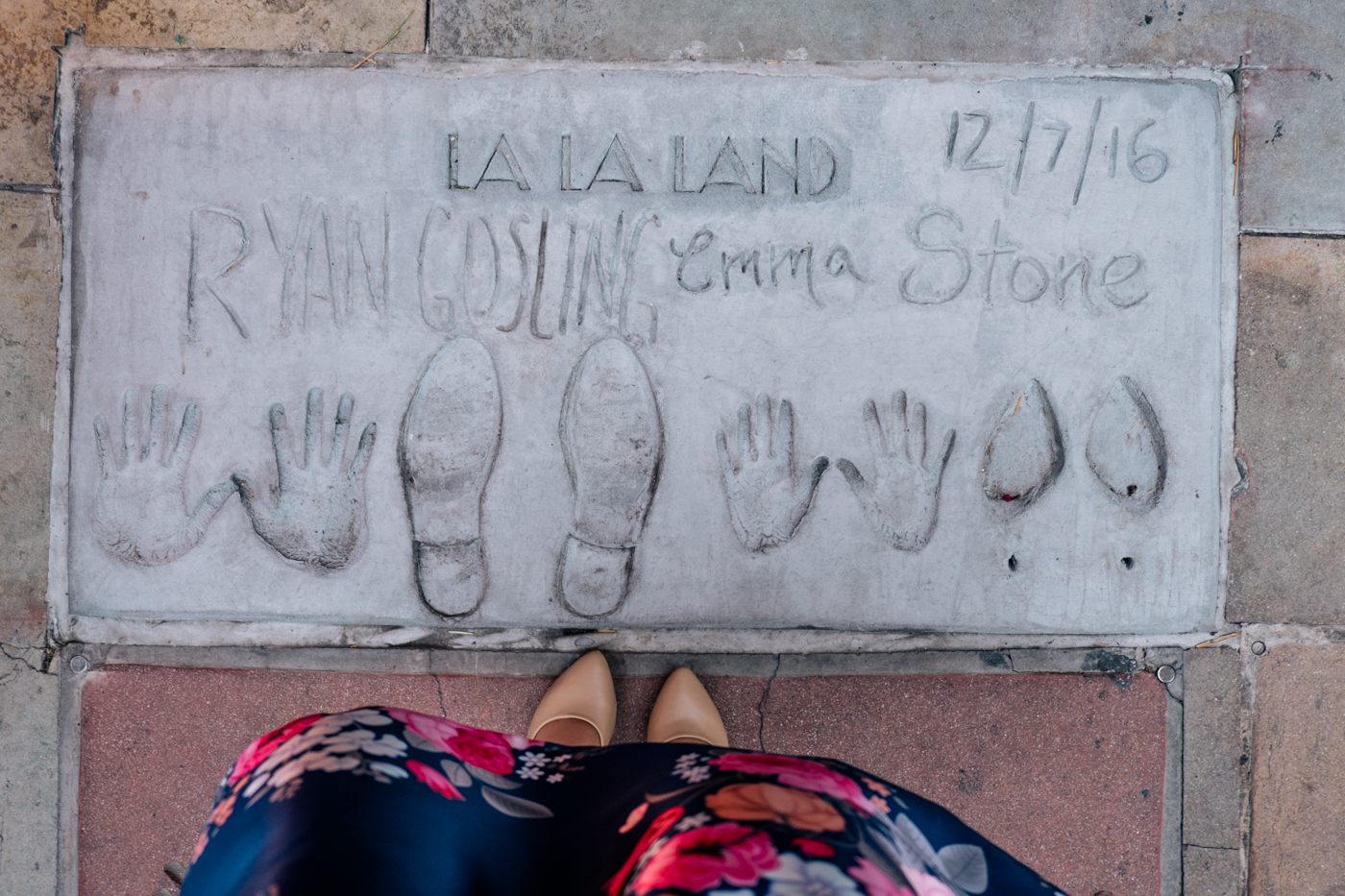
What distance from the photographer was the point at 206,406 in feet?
5.67

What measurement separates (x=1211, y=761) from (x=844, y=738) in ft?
2.76

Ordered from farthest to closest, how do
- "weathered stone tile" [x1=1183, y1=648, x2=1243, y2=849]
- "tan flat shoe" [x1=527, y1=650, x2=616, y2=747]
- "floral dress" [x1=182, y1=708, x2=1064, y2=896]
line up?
"weathered stone tile" [x1=1183, y1=648, x2=1243, y2=849] < "tan flat shoe" [x1=527, y1=650, x2=616, y2=747] < "floral dress" [x1=182, y1=708, x2=1064, y2=896]

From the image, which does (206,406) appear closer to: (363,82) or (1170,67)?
(363,82)

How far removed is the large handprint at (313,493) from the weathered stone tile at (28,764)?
0.61 m

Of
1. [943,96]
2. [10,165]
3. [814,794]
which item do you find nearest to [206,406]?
[10,165]

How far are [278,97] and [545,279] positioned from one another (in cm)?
70

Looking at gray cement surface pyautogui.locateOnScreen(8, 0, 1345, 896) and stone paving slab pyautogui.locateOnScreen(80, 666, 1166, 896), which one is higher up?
gray cement surface pyautogui.locateOnScreen(8, 0, 1345, 896)

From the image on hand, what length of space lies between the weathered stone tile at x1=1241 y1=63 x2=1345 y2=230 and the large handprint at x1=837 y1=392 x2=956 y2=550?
0.87 metres

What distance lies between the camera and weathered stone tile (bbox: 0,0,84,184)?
172 cm

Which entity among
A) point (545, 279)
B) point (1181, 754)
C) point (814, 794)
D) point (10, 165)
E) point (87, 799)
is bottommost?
point (87, 799)

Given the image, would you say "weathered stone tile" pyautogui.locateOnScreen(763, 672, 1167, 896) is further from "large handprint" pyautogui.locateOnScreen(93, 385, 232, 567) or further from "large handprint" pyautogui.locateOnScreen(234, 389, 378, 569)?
"large handprint" pyautogui.locateOnScreen(93, 385, 232, 567)

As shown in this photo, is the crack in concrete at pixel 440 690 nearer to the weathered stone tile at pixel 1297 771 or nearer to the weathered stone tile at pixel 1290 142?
the weathered stone tile at pixel 1297 771

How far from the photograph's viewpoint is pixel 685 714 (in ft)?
5.57

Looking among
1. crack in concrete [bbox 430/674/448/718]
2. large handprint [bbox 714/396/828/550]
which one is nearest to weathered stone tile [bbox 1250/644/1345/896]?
large handprint [bbox 714/396/828/550]
